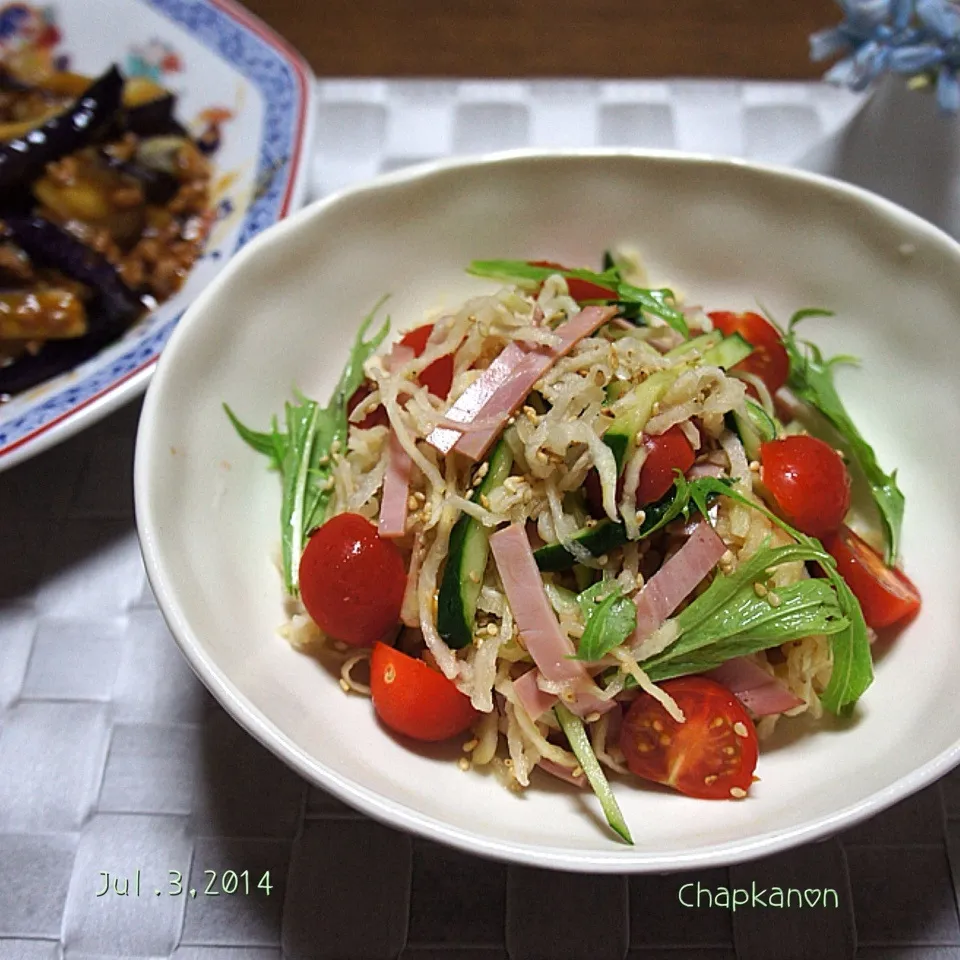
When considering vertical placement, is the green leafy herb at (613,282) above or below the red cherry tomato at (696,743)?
above

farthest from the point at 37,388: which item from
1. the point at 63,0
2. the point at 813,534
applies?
the point at 813,534

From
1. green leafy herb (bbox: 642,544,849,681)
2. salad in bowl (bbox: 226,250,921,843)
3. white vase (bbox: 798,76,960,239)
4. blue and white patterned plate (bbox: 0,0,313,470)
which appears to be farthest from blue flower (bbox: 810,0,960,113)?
blue and white patterned plate (bbox: 0,0,313,470)

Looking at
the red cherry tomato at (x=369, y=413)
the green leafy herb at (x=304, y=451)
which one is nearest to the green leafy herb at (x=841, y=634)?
the red cherry tomato at (x=369, y=413)

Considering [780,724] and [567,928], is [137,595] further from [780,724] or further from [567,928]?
[780,724]

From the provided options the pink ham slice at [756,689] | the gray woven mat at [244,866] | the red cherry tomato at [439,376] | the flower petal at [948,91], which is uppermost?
the flower petal at [948,91]

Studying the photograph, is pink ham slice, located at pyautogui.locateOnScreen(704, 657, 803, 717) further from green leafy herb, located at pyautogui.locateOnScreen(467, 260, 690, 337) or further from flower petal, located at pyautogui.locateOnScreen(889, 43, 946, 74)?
flower petal, located at pyautogui.locateOnScreen(889, 43, 946, 74)

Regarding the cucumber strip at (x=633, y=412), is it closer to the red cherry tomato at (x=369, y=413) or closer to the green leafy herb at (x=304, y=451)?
the red cherry tomato at (x=369, y=413)
